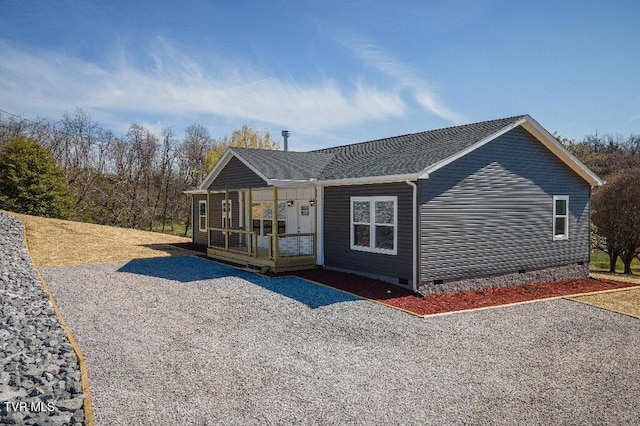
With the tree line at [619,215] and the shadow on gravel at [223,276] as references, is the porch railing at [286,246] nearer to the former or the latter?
the shadow on gravel at [223,276]

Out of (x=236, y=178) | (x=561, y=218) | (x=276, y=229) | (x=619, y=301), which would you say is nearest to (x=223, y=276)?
(x=276, y=229)

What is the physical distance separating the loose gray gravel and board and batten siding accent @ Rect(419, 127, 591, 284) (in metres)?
7.94

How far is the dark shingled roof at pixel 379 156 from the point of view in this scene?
1163 cm

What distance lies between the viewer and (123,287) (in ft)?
37.3

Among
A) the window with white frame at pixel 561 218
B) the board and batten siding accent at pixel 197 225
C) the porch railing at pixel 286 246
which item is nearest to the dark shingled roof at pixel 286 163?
the porch railing at pixel 286 246

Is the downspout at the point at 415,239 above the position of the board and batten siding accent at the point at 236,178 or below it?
below

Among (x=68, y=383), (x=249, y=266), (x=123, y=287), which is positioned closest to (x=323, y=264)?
(x=249, y=266)

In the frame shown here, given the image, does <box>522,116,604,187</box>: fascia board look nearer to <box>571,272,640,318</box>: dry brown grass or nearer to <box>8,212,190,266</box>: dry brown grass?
<box>571,272,640,318</box>: dry brown grass

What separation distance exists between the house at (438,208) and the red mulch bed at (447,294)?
1.06ft

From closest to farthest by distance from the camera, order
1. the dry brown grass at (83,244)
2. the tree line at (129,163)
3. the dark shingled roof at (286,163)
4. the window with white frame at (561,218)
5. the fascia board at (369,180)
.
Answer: the fascia board at (369,180), the window with white frame at (561,218), the dark shingled roof at (286,163), the dry brown grass at (83,244), the tree line at (129,163)

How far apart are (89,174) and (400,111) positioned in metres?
26.7

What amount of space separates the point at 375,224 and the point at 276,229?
3421mm

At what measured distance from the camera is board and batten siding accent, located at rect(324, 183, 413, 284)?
430 inches

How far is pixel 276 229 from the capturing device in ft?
44.3
